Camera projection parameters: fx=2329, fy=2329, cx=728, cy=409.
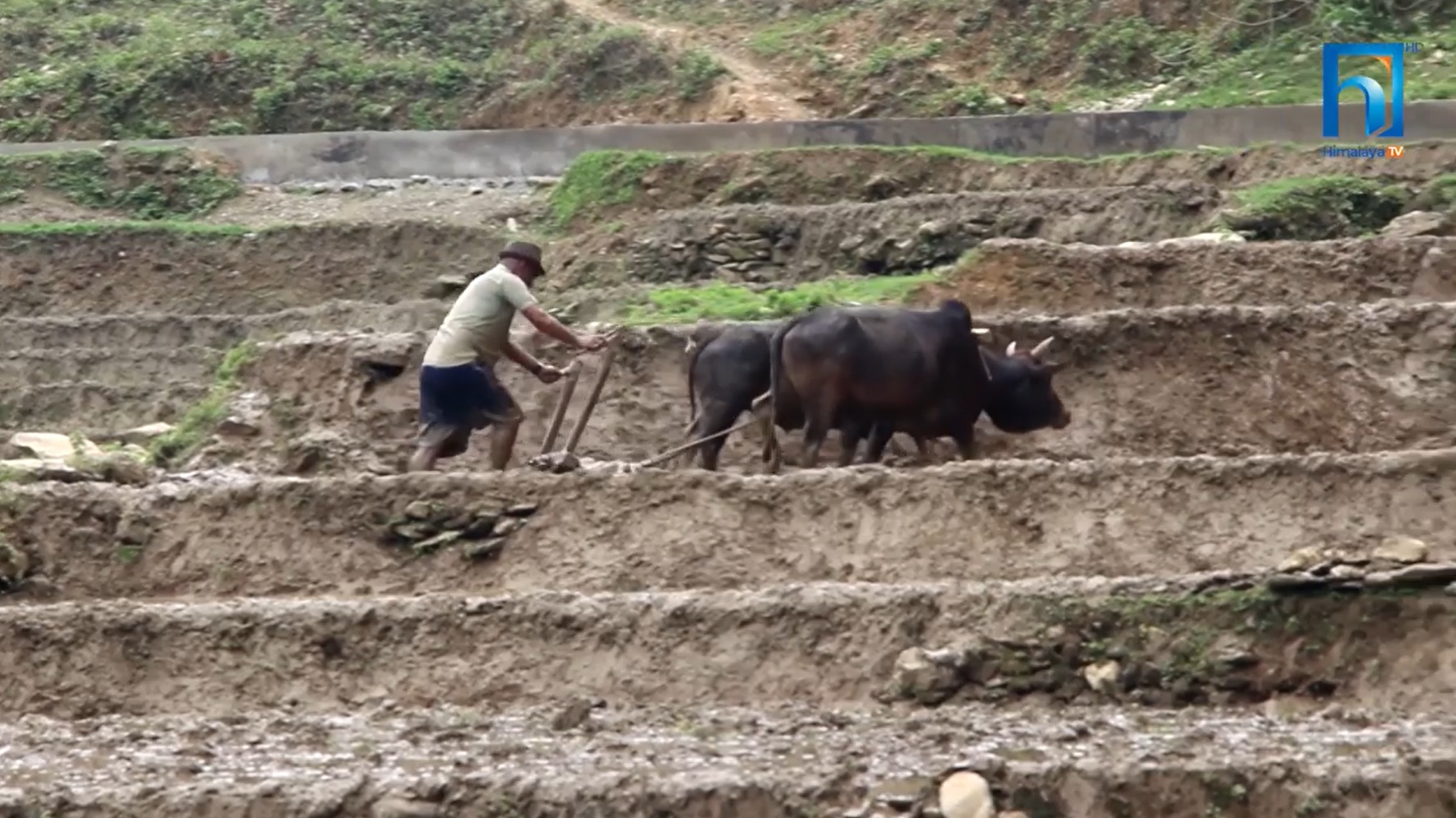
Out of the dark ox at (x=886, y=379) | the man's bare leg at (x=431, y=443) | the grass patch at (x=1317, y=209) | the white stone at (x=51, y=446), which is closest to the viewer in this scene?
the man's bare leg at (x=431, y=443)

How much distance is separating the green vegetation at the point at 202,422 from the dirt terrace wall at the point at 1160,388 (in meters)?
0.56

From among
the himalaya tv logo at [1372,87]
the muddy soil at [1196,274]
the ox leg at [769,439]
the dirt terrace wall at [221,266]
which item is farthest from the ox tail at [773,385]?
the dirt terrace wall at [221,266]

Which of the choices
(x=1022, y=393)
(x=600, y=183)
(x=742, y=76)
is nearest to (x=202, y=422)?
(x=1022, y=393)

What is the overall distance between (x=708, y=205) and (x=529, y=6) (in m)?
12.6

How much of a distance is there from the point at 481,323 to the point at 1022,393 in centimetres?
390

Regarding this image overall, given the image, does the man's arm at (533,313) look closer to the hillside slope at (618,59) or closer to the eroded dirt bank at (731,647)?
the eroded dirt bank at (731,647)

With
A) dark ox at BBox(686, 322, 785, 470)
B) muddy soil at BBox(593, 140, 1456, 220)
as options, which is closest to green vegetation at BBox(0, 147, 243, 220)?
muddy soil at BBox(593, 140, 1456, 220)

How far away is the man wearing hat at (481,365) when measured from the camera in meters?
15.2

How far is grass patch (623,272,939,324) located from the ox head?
2.14m

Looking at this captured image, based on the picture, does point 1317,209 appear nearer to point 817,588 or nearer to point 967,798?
point 817,588

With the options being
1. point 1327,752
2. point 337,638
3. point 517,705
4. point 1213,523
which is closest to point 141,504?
point 337,638

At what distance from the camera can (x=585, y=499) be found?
14.6 meters

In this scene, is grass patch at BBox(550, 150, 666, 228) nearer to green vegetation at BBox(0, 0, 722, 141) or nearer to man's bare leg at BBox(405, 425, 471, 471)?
green vegetation at BBox(0, 0, 722, 141)

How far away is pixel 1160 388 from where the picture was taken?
55.4 feet
